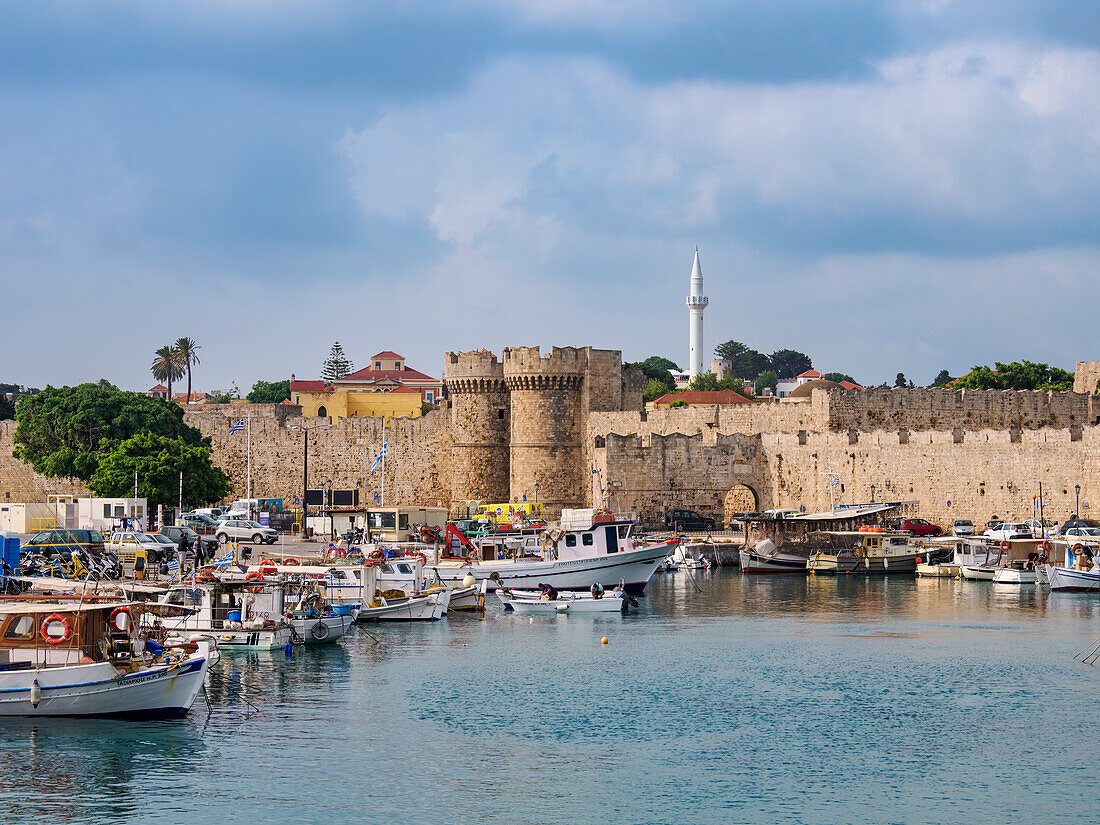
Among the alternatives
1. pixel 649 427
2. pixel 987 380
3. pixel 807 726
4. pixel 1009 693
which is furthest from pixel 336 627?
pixel 987 380

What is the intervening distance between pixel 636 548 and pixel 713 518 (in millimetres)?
13001

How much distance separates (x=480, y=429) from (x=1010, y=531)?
1769 centimetres

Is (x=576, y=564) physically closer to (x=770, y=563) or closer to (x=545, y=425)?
(x=770, y=563)

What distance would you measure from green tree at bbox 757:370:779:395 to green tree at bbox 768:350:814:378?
4158 millimetres

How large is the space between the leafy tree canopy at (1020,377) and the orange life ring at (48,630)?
2233 inches

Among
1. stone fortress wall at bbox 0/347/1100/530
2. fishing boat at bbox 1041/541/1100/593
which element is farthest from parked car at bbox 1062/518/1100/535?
fishing boat at bbox 1041/541/1100/593

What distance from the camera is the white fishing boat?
3309cm

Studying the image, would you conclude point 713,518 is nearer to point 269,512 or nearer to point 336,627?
point 269,512

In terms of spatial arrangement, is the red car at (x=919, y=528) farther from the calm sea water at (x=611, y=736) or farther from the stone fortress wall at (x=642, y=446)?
the calm sea water at (x=611, y=736)

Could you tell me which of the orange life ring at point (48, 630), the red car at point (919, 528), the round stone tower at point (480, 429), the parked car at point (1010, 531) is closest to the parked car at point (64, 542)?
the orange life ring at point (48, 630)

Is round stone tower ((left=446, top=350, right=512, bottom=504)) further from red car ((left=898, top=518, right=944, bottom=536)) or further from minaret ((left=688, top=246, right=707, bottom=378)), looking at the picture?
minaret ((left=688, top=246, right=707, bottom=378))

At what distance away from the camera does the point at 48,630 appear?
64.2 ft

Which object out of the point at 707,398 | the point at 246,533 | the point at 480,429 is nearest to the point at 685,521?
the point at 480,429

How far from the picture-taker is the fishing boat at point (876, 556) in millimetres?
41406
